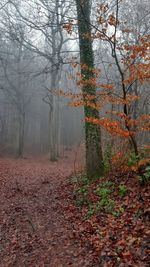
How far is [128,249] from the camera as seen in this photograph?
5.21 meters

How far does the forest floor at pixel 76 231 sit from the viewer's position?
541 centimetres

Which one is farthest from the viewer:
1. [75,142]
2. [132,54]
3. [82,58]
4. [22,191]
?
[75,142]

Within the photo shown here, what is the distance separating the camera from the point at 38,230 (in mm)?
7332

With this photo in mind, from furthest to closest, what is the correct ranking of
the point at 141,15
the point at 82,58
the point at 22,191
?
the point at 141,15 < the point at 22,191 < the point at 82,58

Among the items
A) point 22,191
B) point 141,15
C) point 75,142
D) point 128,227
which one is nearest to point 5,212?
point 22,191

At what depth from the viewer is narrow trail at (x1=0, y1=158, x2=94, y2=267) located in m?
5.94

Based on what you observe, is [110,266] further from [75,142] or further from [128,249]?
[75,142]

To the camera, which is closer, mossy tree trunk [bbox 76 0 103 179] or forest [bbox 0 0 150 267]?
forest [bbox 0 0 150 267]

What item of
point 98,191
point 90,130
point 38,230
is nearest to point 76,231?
point 38,230

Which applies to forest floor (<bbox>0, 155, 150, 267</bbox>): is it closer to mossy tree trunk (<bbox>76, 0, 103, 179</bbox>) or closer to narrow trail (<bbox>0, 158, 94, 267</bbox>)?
narrow trail (<bbox>0, 158, 94, 267</bbox>)

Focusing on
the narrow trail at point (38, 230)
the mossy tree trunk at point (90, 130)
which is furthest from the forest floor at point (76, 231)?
the mossy tree trunk at point (90, 130)

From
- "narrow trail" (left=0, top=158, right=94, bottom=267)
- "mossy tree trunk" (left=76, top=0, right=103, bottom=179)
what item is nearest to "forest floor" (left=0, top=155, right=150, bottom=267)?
"narrow trail" (left=0, top=158, right=94, bottom=267)

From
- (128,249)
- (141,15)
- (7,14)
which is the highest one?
(7,14)

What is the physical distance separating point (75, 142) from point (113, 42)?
34.0 meters
